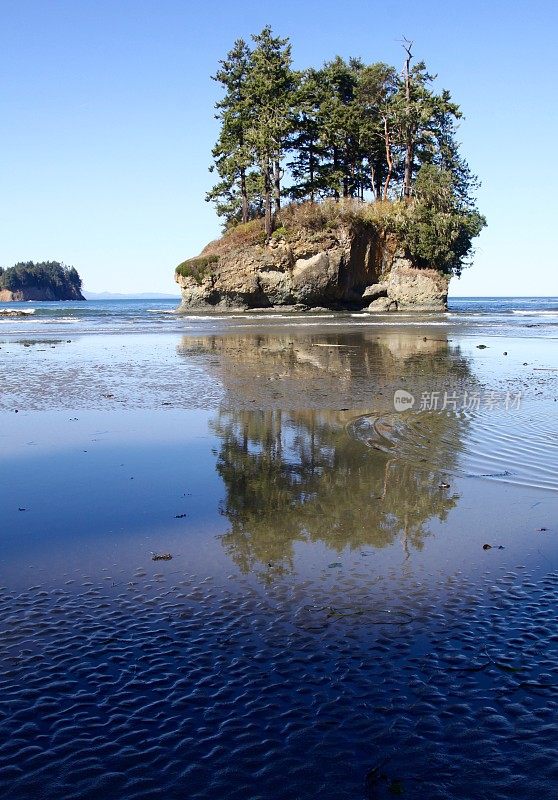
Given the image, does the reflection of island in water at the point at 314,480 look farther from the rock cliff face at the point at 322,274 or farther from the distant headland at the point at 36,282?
the distant headland at the point at 36,282

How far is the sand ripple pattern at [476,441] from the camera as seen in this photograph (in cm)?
769

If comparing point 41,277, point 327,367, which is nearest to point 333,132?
point 327,367

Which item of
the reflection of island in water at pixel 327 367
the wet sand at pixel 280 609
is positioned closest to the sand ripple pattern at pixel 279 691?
the wet sand at pixel 280 609

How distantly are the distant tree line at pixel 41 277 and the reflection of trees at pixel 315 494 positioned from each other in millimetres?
184864

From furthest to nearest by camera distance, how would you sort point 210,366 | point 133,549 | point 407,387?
1. point 210,366
2. point 407,387
3. point 133,549

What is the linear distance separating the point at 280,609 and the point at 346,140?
Result: 4949 centimetres

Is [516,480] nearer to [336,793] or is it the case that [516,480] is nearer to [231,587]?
[231,587]

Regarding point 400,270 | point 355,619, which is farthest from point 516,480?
point 400,270

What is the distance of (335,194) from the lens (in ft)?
172

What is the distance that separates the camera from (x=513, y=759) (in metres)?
3.03

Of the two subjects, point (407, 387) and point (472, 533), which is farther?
point (407, 387)

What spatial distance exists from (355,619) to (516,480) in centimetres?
363

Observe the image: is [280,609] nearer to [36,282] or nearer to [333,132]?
[333,132]

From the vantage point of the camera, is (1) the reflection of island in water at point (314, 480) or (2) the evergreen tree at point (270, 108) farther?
(2) the evergreen tree at point (270, 108)
